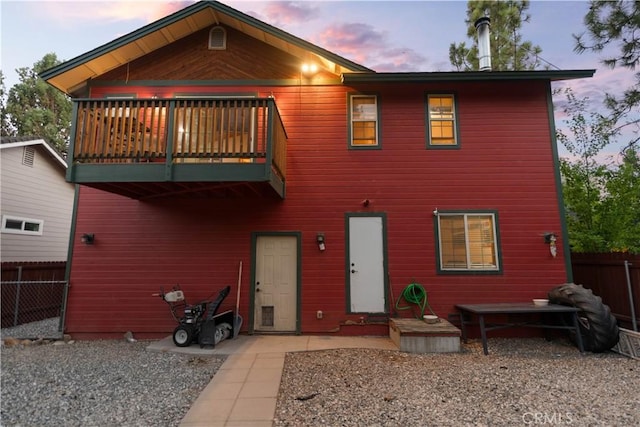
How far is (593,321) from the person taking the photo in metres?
4.94

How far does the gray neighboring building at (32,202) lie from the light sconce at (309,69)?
904cm

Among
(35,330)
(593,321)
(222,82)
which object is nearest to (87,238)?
(35,330)

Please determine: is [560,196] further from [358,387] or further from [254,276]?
[254,276]

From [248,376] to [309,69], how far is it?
5.90 m

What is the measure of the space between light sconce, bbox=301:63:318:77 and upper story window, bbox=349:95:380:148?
0.96m

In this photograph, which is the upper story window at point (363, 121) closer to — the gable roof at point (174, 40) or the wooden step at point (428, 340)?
the gable roof at point (174, 40)

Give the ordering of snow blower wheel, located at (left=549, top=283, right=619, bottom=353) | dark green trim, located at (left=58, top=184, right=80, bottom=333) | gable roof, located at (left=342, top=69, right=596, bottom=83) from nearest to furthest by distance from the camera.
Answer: snow blower wheel, located at (left=549, top=283, right=619, bottom=353)
dark green trim, located at (left=58, top=184, right=80, bottom=333)
gable roof, located at (left=342, top=69, right=596, bottom=83)

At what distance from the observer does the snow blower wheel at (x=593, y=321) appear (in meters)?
4.89

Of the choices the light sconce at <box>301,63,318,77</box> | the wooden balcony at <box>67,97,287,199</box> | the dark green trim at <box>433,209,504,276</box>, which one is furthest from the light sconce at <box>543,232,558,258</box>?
the light sconce at <box>301,63,318,77</box>

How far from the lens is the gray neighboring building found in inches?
363

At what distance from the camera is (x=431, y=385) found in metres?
3.73

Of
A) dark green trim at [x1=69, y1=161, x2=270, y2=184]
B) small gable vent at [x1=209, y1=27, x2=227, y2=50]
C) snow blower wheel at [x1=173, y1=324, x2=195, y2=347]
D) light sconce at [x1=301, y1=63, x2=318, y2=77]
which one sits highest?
small gable vent at [x1=209, y1=27, x2=227, y2=50]

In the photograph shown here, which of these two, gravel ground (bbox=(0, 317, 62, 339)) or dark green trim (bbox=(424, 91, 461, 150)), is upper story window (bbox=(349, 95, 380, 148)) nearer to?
dark green trim (bbox=(424, 91, 461, 150))

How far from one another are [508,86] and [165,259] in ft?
26.2
